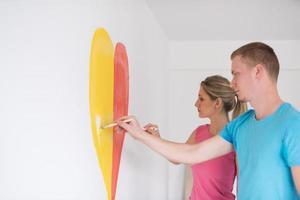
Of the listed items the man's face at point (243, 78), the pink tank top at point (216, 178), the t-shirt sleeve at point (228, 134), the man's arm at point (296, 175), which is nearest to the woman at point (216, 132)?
the pink tank top at point (216, 178)

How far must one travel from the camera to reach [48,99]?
103 centimetres

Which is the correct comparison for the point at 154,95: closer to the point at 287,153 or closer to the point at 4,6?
the point at 287,153

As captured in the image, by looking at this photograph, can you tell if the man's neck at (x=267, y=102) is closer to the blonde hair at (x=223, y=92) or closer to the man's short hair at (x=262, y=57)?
the man's short hair at (x=262, y=57)

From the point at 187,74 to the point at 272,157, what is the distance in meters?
2.12

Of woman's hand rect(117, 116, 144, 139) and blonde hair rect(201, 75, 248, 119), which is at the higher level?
blonde hair rect(201, 75, 248, 119)

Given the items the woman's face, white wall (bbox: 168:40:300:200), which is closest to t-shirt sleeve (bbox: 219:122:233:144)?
the woman's face

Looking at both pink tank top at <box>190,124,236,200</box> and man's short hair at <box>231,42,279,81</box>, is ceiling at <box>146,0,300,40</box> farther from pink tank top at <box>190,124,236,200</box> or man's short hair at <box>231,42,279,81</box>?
man's short hair at <box>231,42,279,81</box>

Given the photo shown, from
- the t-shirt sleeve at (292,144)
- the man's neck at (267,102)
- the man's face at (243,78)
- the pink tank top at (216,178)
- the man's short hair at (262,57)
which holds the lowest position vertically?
the pink tank top at (216,178)

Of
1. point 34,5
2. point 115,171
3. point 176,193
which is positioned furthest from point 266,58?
point 176,193

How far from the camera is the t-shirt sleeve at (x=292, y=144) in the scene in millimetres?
1269

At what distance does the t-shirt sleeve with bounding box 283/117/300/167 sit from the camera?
49.9 inches

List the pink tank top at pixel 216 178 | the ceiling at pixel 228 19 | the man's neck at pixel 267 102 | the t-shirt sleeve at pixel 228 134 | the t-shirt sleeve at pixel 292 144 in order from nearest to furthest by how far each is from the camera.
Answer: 1. the t-shirt sleeve at pixel 292 144
2. the man's neck at pixel 267 102
3. the t-shirt sleeve at pixel 228 134
4. the pink tank top at pixel 216 178
5. the ceiling at pixel 228 19

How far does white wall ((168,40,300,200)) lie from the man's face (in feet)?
6.13

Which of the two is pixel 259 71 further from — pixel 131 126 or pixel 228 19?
pixel 228 19
